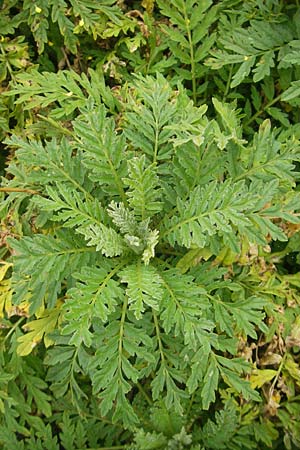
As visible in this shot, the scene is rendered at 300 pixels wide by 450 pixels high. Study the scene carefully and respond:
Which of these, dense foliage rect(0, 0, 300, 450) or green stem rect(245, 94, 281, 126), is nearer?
dense foliage rect(0, 0, 300, 450)

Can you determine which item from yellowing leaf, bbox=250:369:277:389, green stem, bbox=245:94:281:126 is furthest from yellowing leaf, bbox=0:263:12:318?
green stem, bbox=245:94:281:126

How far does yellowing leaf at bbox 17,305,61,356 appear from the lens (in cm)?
190

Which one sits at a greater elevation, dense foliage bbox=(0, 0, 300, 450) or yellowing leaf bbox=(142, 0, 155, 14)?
yellowing leaf bbox=(142, 0, 155, 14)

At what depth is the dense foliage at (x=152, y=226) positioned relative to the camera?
155cm

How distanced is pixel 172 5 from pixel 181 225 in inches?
39.1

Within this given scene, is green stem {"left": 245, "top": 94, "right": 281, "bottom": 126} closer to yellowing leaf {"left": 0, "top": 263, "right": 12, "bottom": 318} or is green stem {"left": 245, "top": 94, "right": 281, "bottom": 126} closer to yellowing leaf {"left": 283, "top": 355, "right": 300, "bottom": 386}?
yellowing leaf {"left": 283, "top": 355, "right": 300, "bottom": 386}

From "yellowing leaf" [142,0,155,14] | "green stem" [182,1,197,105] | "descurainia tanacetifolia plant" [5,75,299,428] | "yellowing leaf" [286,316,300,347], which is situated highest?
"yellowing leaf" [142,0,155,14]

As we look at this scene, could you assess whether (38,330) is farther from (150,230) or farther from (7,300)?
(150,230)

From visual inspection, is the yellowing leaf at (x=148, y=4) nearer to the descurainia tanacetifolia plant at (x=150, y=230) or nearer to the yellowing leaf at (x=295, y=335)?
the descurainia tanacetifolia plant at (x=150, y=230)

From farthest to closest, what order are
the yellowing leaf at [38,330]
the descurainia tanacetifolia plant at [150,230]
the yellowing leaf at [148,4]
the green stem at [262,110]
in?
the yellowing leaf at [148,4], the green stem at [262,110], the yellowing leaf at [38,330], the descurainia tanacetifolia plant at [150,230]

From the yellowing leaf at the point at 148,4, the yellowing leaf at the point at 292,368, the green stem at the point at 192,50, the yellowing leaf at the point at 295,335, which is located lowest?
the yellowing leaf at the point at 292,368

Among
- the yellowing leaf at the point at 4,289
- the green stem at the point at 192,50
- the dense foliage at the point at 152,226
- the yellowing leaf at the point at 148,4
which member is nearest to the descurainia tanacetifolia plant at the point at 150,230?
the dense foliage at the point at 152,226

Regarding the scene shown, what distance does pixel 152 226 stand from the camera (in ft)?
5.74

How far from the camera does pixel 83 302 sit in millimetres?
1452
